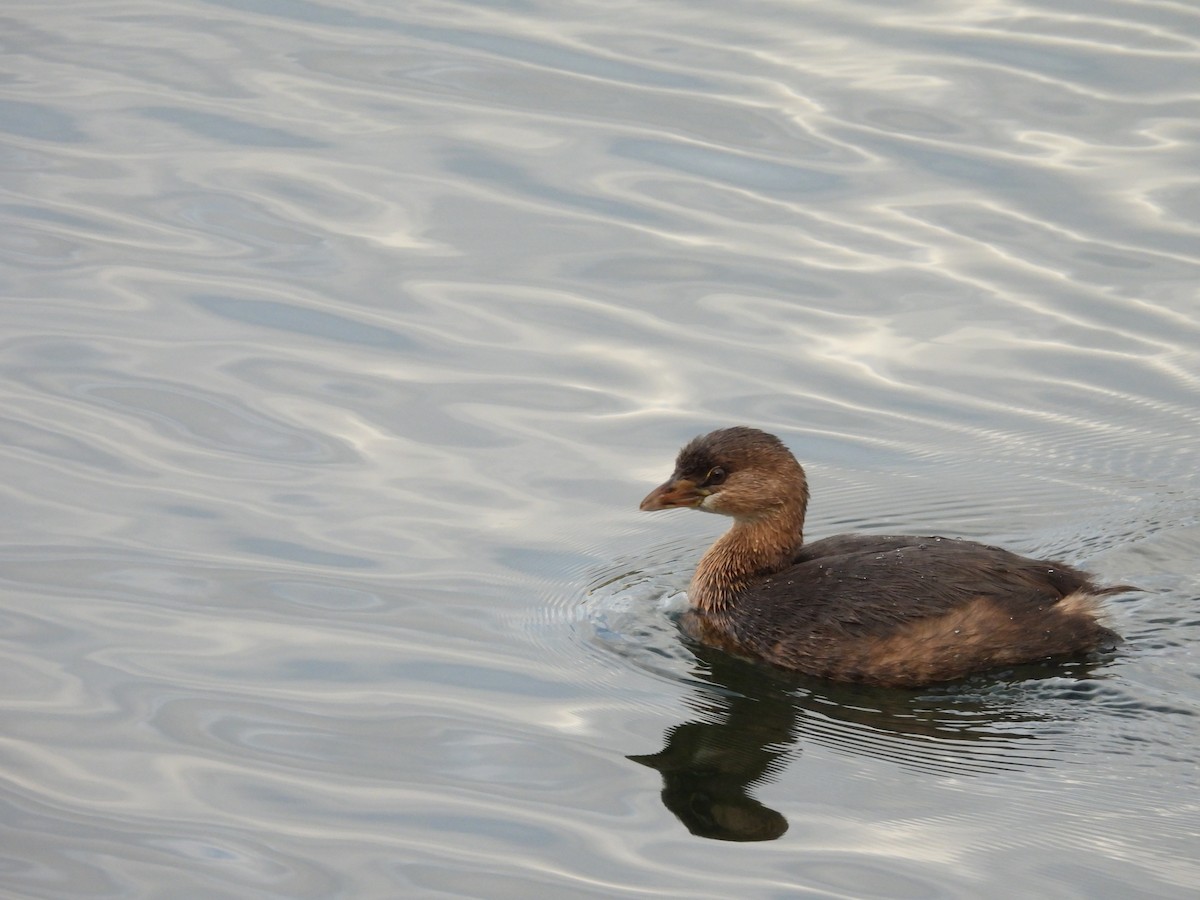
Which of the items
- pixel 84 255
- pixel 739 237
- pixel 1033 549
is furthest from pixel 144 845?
pixel 739 237

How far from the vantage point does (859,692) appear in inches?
314

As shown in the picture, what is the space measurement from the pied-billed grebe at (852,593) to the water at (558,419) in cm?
16

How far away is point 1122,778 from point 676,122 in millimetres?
8379

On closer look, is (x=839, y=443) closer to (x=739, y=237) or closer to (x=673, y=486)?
(x=673, y=486)

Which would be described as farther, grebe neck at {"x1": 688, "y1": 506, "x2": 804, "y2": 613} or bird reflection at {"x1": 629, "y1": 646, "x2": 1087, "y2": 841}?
grebe neck at {"x1": 688, "y1": 506, "x2": 804, "y2": 613}

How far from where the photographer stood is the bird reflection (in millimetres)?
7019

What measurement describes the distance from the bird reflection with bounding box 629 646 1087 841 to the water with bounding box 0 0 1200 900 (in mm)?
25

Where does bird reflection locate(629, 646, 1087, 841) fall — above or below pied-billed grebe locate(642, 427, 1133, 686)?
below

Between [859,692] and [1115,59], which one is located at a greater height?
[1115,59]

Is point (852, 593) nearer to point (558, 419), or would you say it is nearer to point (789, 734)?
point (789, 734)

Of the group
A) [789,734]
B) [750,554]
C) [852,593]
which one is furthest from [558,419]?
[789,734]

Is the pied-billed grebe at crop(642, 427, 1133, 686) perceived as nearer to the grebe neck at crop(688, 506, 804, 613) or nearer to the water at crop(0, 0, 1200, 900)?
the grebe neck at crop(688, 506, 804, 613)

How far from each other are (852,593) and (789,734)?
907mm

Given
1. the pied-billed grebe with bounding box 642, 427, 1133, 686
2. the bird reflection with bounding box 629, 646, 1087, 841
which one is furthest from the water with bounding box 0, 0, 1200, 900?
the pied-billed grebe with bounding box 642, 427, 1133, 686
